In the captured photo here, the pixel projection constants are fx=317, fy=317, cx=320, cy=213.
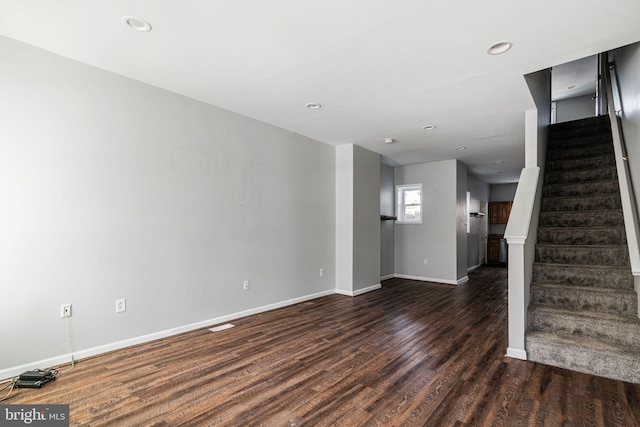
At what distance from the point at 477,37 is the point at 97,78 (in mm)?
3277

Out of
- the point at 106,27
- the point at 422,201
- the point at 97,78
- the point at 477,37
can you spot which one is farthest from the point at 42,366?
the point at 422,201

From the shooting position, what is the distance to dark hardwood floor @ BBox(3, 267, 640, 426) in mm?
1994

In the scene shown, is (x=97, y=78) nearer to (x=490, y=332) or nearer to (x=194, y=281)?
(x=194, y=281)

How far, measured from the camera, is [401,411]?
6.74 ft

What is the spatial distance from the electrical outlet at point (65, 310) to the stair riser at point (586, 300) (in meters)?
4.42

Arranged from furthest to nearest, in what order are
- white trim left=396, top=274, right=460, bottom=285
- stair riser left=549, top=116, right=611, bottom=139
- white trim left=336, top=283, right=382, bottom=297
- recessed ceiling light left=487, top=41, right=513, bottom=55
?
white trim left=396, top=274, right=460, bottom=285
white trim left=336, top=283, right=382, bottom=297
stair riser left=549, top=116, right=611, bottom=139
recessed ceiling light left=487, top=41, right=513, bottom=55

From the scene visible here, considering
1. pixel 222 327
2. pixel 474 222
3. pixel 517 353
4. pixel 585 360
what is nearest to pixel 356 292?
pixel 222 327

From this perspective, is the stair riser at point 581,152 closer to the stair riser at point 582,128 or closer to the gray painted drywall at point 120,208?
the stair riser at point 582,128

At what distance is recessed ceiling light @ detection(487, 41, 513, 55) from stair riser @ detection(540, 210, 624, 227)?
8.03 feet

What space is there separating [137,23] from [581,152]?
18.8 ft

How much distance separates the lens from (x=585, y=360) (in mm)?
2631

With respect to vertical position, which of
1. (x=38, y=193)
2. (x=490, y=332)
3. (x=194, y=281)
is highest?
(x=38, y=193)

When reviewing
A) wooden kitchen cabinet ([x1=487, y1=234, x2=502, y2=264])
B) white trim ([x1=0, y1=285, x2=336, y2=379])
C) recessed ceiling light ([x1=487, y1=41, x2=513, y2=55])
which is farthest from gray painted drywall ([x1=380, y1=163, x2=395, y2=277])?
recessed ceiling light ([x1=487, y1=41, x2=513, y2=55])

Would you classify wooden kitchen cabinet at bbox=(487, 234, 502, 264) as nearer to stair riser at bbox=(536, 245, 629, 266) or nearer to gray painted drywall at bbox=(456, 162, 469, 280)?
gray painted drywall at bbox=(456, 162, 469, 280)
